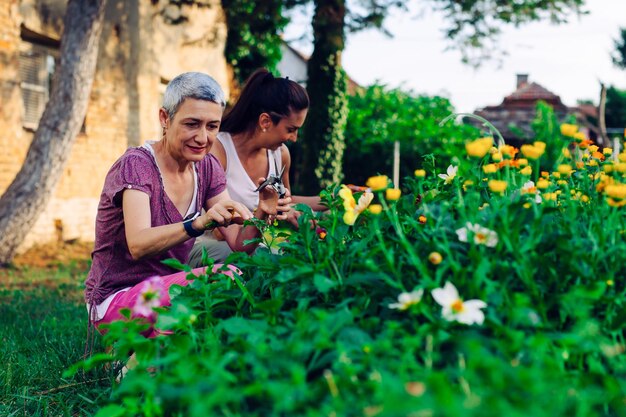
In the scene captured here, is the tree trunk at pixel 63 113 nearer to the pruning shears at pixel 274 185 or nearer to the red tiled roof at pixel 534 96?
the pruning shears at pixel 274 185

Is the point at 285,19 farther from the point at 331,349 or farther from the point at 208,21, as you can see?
the point at 331,349

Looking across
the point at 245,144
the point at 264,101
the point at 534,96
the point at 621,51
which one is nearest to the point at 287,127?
the point at 264,101

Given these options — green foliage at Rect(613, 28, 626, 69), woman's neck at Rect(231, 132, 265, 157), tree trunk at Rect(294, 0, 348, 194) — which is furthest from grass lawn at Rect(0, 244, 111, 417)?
green foliage at Rect(613, 28, 626, 69)

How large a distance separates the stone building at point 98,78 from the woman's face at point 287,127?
4539mm

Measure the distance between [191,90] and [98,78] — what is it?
7.89 metres

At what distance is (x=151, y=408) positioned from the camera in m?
1.56

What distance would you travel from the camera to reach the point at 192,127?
9.24 feet

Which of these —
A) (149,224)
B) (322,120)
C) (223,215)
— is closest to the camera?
(223,215)

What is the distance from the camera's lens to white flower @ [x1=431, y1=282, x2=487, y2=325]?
4.58ft

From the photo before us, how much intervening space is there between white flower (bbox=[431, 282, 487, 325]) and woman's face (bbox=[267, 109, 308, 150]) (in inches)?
98.1

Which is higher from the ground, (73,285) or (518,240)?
(518,240)

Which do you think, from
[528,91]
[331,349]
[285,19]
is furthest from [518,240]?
[528,91]

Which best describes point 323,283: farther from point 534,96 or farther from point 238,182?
point 534,96

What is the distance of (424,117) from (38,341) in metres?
12.8
